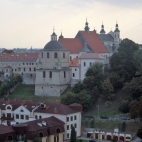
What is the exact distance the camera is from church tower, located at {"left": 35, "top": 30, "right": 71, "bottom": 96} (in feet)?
250

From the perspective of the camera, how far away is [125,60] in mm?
71875

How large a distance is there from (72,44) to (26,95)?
49.7ft

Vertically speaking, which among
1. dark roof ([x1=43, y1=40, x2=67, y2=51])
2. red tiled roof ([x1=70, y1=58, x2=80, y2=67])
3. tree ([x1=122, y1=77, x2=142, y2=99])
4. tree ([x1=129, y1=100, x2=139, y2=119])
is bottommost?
tree ([x1=129, y1=100, x2=139, y2=119])

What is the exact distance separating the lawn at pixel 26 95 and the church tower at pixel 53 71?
1436 mm

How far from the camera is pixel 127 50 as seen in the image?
243 feet

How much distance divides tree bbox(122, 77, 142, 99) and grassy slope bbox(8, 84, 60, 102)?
13438 millimetres

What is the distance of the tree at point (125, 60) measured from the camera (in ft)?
234

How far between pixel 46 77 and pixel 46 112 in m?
21.4

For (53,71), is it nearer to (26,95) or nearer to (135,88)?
(26,95)

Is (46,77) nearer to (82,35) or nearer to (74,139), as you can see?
(82,35)

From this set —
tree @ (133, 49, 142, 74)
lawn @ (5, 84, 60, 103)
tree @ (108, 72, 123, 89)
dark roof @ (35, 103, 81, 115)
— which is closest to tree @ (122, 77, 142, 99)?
tree @ (108, 72, 123, 89)

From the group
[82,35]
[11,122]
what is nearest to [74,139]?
[11,122]

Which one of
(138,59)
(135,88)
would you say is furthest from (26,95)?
Answer: (135,88)

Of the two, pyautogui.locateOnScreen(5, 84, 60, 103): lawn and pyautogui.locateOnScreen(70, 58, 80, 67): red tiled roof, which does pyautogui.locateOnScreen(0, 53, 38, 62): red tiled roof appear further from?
pyautogui.locateOnScreen(70, 58, 80, 67): red tiled roof
